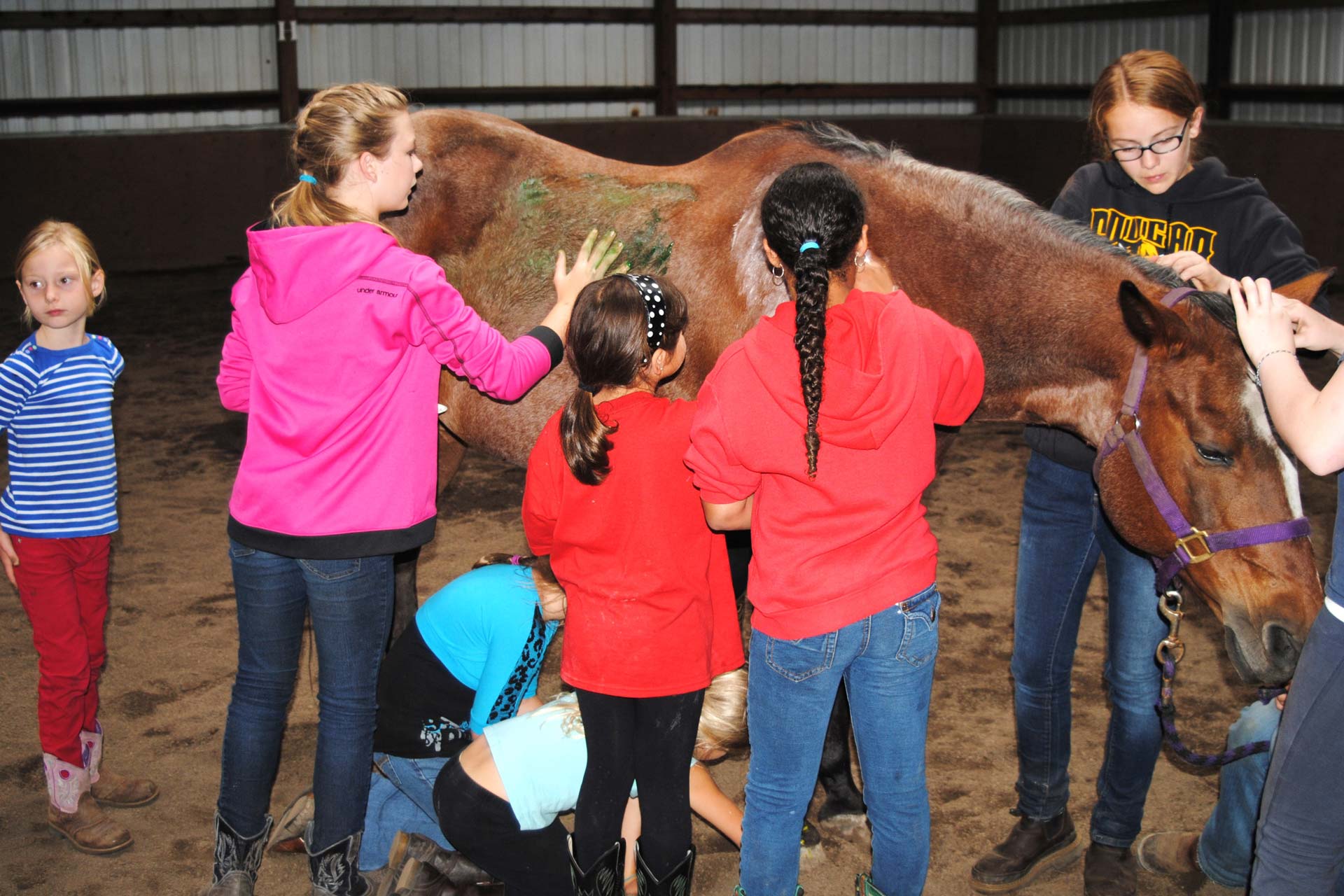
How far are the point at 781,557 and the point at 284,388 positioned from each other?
0.96 meters

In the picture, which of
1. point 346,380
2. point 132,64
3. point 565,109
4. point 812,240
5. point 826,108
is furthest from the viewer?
point 826,108

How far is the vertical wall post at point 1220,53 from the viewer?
10.7 m

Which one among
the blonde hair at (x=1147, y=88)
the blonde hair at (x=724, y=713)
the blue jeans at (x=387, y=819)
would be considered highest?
the blonde hair at (x=1147, y=88)

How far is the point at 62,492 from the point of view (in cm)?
266

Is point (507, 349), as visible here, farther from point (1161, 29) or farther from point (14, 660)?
point (1161, 29)

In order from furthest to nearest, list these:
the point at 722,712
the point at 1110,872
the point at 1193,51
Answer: the point at 1193,51
the point at 1110,872
the point at 722,712

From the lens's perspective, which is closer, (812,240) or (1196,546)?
(812,240)

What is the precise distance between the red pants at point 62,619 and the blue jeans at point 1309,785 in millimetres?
2502

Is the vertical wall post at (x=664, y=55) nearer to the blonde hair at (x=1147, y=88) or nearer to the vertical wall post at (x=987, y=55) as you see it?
the vertical wall post at (x=987, y=55)

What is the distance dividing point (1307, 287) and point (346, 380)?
5.80 feet

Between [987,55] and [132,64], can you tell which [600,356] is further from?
[987,55]

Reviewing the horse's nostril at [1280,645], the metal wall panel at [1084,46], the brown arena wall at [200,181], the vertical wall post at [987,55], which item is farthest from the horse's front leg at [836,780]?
the vertical wall post at [987,55]

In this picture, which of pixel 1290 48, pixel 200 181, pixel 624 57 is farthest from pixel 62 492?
pixel 1290 48

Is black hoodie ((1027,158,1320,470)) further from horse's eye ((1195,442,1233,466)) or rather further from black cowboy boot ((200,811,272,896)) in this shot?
black cowboy boot ((200,811,272,896))
